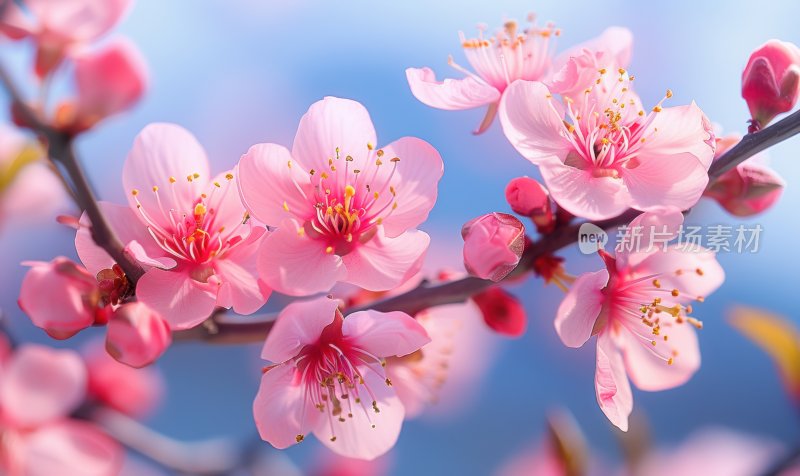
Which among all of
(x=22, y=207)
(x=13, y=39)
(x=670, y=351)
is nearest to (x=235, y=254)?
Result: (x=13, y=39)

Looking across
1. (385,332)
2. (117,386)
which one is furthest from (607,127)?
(117,386)

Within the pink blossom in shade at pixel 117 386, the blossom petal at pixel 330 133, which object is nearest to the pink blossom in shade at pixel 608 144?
the blossom petal at pixel 330 133

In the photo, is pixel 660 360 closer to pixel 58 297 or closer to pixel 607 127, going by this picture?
pixel 607 127

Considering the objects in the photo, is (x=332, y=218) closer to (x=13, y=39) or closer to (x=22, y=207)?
(x=13, y=39)

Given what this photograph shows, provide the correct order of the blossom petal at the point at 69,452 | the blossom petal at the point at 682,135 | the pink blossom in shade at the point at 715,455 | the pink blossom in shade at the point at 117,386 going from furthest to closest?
the pink blossom in shade at the point at 715,455 < the pink blossom in shade at the point at 117,386 < the blossom petal at the point at 69,452 < the blossom petal at the point at 682,135

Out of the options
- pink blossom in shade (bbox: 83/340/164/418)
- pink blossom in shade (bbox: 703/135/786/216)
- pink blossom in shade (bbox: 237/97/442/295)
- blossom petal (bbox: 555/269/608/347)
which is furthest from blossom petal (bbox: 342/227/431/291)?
pink blossom in shade (bbox: 83/340/164/418)

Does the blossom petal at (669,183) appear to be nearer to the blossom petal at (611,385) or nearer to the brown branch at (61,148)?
the blossom petal at (611,385)

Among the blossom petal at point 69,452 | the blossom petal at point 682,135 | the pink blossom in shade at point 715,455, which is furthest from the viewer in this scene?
the pink blossom in shade at point 715,455
